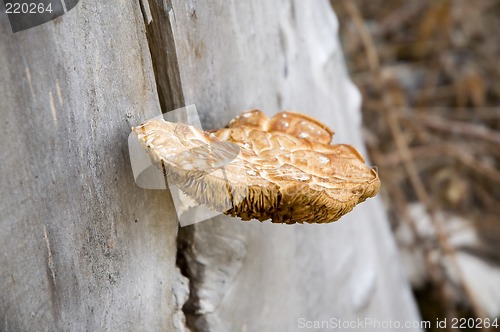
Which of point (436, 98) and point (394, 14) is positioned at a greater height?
point (394, 14)

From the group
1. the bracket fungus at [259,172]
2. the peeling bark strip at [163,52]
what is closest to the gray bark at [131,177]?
the peeling bark strip at [163,52]

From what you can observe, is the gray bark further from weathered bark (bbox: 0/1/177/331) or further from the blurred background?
the blurred background

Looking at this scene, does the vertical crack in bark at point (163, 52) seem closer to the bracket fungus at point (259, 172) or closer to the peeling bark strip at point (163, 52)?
the peeling bark strip at point (163, 52)

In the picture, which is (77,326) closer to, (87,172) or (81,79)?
(87,172)

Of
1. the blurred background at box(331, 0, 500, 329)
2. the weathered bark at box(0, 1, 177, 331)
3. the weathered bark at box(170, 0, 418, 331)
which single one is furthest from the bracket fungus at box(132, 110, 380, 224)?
the blurred background at box(331, 0, 500, 329)

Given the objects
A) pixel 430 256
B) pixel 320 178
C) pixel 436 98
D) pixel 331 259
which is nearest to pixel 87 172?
pixel 320 178

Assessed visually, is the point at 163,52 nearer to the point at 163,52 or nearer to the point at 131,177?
the point at 163,52

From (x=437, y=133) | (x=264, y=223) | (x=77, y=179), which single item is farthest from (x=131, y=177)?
(x=437, y=133)
